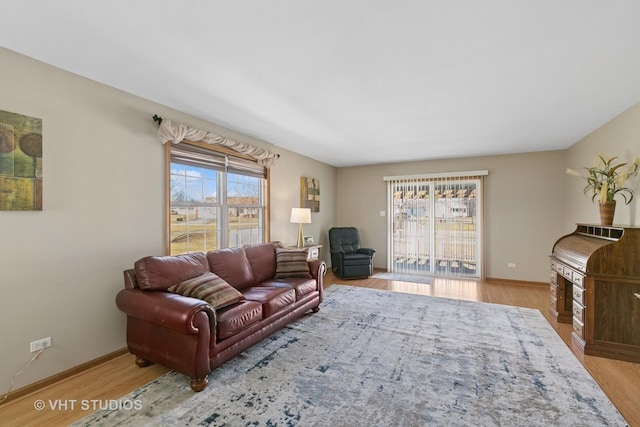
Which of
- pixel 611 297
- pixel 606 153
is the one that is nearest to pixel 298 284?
pixel 611 297

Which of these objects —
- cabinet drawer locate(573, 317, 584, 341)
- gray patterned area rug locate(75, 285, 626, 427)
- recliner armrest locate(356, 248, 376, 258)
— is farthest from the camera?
recliner armrest locate(356, 248, 376, 258)

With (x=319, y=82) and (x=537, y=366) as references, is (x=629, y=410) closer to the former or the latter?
(x=537, y=366)

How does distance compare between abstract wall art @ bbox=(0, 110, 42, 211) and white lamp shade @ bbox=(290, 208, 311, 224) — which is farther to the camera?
white lamp shade @ bbox=(290, 208, 311, 224)

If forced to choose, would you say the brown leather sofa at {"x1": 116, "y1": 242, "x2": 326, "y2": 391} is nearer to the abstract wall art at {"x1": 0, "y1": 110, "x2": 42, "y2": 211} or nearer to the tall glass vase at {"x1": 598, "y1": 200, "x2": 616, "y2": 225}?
the abstract wall art at {"x1": 0, "y1": 110, "x2": 42, "y2": 211}

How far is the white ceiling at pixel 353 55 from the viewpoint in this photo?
5.35ft

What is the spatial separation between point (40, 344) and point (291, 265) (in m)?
2.42

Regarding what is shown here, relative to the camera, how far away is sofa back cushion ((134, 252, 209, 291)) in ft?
8.05

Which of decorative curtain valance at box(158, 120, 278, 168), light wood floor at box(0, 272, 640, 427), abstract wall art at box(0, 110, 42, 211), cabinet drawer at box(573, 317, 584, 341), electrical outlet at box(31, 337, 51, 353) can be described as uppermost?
decorative curtain valance at box(158, 120, 278, 168)

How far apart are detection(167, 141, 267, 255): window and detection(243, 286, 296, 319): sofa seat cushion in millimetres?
1040

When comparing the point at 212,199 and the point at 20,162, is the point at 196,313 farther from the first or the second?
the point at 212,199

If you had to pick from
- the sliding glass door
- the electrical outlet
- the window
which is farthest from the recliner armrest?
the electrical outlet

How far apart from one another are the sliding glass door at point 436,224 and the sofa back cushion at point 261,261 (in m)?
3.46

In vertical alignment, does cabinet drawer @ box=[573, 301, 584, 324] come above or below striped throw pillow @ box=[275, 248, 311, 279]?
below

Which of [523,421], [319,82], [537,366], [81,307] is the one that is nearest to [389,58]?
[319,82]
